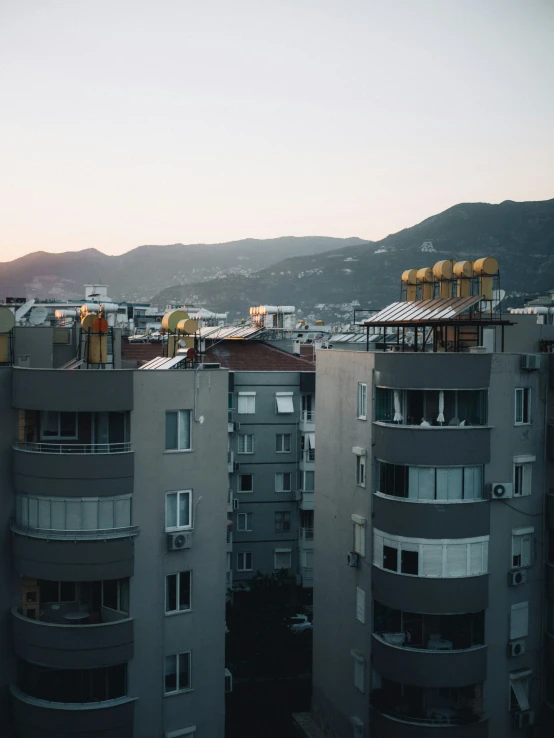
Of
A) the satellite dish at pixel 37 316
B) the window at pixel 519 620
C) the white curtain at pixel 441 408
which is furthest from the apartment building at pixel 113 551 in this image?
the window at pixel 519 620

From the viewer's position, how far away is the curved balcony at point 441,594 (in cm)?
2278

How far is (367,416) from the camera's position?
Result: 81.4 ft

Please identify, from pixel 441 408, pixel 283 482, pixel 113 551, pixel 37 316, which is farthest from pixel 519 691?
pixel 283 482

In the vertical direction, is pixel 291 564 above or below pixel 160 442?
below

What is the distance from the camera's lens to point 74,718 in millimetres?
20734

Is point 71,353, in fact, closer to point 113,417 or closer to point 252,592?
point 113,417

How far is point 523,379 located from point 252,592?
74.2 ft

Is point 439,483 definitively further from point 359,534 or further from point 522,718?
point 522,718

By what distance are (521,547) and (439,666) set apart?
13.5 feet

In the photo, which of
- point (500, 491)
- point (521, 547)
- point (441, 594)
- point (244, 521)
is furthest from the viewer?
point (244, 521)

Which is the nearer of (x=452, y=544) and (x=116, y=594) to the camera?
(x=116, y=594)

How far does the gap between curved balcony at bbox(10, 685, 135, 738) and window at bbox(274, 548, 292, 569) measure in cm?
2326

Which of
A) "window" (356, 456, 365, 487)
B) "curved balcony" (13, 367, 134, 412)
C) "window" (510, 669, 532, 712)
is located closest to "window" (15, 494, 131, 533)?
"curved balcony" (13, 367, 134, 412)

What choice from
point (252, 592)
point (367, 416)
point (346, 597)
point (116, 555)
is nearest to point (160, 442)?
point (116, 555)
